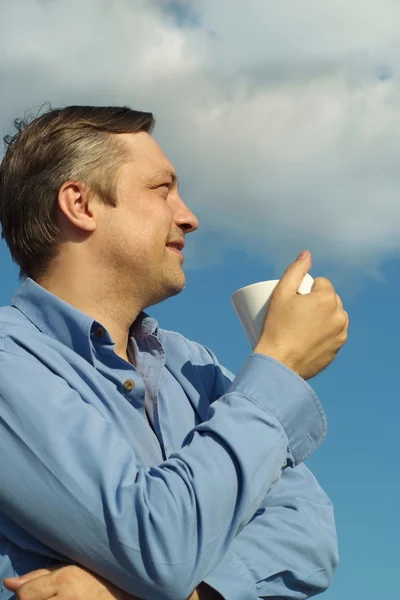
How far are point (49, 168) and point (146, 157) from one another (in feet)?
1.64

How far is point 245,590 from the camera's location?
3322 mm

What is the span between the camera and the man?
2977mm

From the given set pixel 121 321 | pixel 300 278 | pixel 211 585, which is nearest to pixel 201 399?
pixel 121 321

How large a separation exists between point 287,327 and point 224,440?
2.11 ft

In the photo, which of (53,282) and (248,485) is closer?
(248,485)

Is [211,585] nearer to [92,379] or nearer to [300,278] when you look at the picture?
[92,379]

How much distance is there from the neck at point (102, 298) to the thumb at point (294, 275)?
0.86 m

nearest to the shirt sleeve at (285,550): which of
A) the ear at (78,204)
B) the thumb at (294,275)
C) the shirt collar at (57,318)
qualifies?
the thumb at (294,275)

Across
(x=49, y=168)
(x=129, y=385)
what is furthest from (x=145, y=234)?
(x=129, y=385)

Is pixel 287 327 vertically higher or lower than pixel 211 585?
higher

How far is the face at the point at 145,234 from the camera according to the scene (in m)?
4.18

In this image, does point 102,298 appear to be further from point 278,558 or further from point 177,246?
point 278,558

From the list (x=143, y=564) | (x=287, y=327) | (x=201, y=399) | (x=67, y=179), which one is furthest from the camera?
(x=67, y=179)

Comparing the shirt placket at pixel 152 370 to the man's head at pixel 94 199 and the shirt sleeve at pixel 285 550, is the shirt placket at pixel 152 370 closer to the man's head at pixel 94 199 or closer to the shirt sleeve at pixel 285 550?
the man's head at pixel 94 199
